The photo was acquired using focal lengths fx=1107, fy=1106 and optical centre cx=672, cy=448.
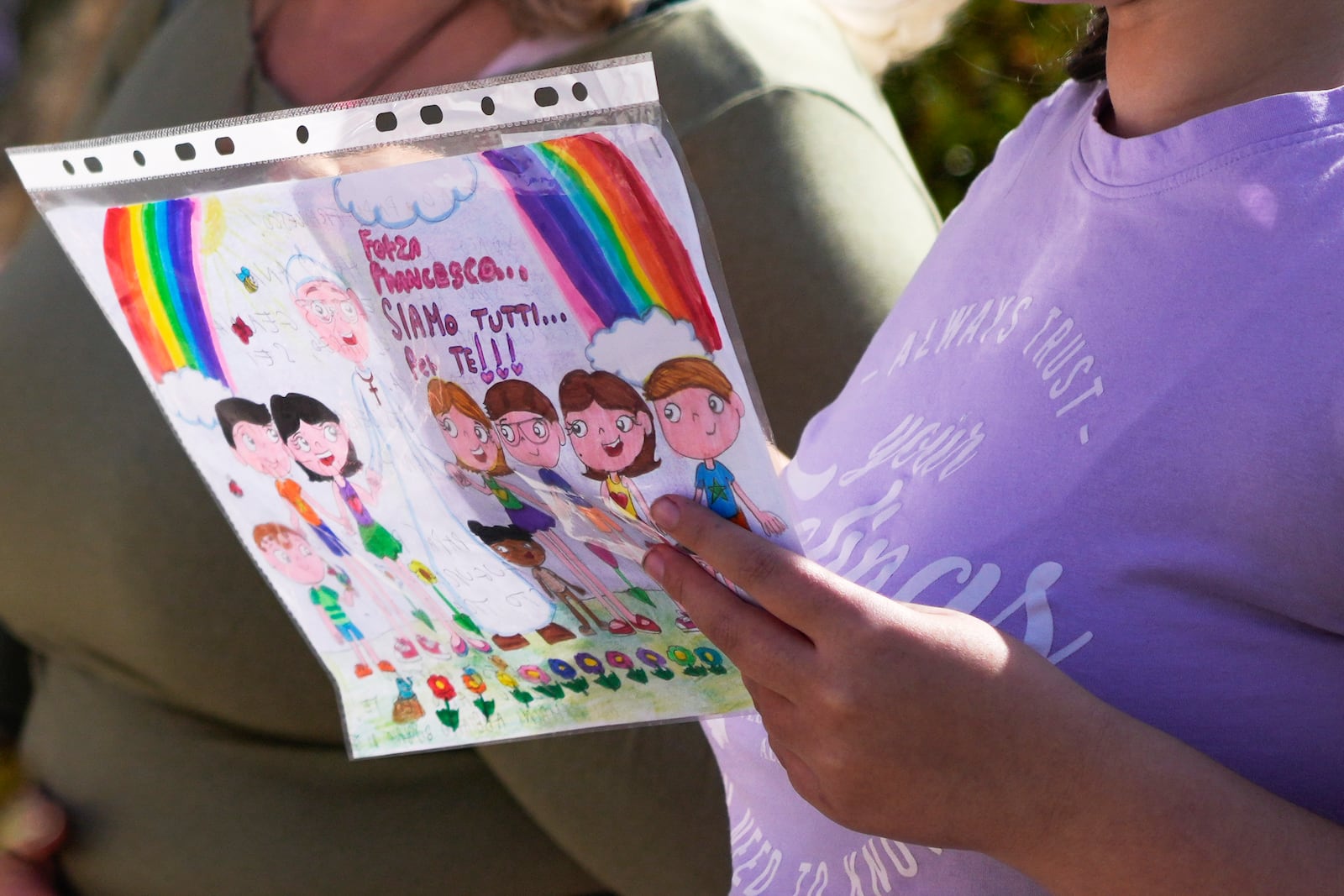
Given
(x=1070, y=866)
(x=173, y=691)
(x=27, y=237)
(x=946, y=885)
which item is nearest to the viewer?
(x=1070, y=866)

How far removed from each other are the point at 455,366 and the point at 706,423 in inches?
5.2

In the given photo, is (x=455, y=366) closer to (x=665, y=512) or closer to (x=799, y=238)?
(x=665, y=512)

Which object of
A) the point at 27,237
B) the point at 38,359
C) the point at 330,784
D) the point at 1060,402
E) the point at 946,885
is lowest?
the point at 330,784

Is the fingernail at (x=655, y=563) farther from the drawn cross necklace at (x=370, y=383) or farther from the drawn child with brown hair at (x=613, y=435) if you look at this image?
the drawn cross necklace at (x=370, y=383)

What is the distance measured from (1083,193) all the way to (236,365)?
1.59ft

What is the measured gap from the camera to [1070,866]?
0.46m

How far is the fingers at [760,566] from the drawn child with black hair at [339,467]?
20cm

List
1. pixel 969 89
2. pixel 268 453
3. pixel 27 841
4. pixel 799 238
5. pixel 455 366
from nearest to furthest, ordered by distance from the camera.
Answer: pixel 455 366, pixel 268 453, pixel 799 238, pixel 27 841, pixel 969 89

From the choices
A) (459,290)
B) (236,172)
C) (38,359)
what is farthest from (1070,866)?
(38,359)

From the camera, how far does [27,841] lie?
1.06 m

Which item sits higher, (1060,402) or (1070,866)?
(1060,402)

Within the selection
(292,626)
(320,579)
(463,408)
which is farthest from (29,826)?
(463,408)

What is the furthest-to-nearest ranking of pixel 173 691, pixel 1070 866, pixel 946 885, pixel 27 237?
1. pixel 27 237
2. pixel 173 691
3. pixel 946 885
4. pixel 1070 866

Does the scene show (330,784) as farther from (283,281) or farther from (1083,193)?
(1083,193)
